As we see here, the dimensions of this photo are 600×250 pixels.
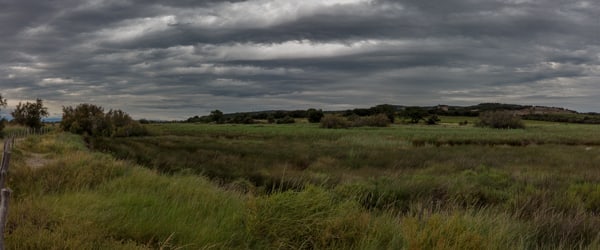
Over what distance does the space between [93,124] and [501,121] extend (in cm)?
7694

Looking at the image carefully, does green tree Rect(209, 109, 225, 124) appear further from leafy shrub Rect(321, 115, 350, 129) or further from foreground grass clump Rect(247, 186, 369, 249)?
foreground grass clump Rect(247, 186, 369, 249)

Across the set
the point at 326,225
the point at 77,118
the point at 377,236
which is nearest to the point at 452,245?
the point at 377,236

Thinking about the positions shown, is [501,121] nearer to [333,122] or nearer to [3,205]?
[333,122]

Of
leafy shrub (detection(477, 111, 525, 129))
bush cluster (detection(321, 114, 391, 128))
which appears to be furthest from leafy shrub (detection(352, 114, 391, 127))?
leafy shrub (detection(477, 111, 525, 129))

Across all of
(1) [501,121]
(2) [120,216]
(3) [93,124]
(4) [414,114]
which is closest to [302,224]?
(2) [120,216]

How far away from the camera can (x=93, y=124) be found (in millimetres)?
56500

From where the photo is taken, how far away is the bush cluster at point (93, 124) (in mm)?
55219

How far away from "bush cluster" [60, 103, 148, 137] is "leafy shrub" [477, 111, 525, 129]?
69.6 meters

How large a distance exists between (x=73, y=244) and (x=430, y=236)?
398cm

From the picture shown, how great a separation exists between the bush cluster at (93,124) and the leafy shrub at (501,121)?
69596mm

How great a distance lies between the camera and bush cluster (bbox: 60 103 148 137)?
55219 mm

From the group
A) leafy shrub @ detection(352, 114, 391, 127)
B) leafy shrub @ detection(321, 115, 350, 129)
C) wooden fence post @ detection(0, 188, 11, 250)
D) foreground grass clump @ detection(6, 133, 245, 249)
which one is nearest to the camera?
wooden fence post @ detection(0, 188, 11, 250)

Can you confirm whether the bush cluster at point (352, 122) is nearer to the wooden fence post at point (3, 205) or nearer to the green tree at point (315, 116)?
the green tree at point (315, 116)

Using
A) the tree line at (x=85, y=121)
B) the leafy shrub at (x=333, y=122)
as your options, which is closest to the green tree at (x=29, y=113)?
the tree line at (x=85, y=121)
